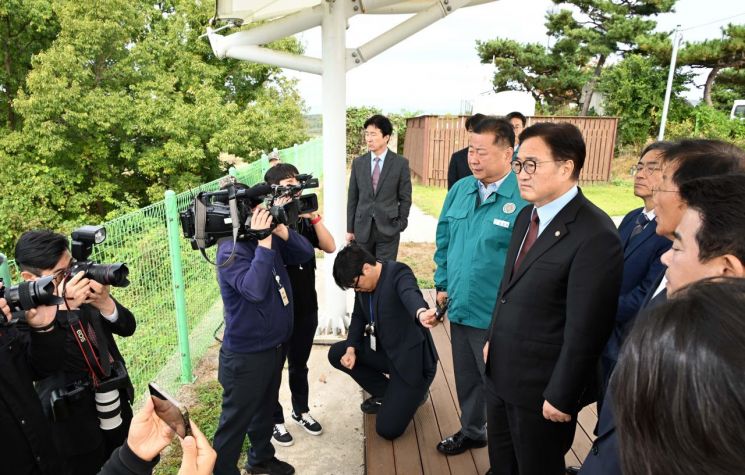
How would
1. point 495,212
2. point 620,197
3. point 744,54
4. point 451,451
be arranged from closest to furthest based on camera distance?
point 495,212, point 451,451, point 620,197, point 744,54

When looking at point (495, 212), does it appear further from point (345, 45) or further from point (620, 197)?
point (620, 197)

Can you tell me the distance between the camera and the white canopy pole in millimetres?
3760

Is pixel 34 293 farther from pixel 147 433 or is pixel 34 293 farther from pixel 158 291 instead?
pixel 158 291

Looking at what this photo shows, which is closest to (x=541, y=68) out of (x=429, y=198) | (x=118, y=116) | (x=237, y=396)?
(x=429, y=198)

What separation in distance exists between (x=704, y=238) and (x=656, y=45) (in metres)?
19.4

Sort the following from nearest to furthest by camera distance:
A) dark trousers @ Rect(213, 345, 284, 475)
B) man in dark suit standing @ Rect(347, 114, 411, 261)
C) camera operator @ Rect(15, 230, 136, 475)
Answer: camera operator @ Rect(15, 230, 136, 475)
dark trousers @ Rect(213, 345, 284, 475)
man in dark suit standing @ Rect(347, 114, 411, 261)

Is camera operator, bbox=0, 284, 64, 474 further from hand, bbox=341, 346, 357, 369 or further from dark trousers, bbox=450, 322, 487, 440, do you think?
dark trousers, bbox=450, 322, 487, 440

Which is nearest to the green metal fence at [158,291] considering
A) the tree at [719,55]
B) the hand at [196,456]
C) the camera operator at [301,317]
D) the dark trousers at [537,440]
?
the camera operator at [301,317]

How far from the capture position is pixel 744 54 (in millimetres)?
16188

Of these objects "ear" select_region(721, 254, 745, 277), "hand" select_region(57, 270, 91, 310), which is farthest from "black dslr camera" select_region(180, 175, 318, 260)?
"ear" select_region(721, 254, 745, 277)

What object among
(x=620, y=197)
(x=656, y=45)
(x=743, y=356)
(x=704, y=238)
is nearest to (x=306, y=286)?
(x=704, y=238)

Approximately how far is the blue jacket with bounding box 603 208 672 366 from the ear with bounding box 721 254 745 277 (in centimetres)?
94

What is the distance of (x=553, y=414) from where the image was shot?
185 centimetres

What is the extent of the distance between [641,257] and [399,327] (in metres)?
1.35
